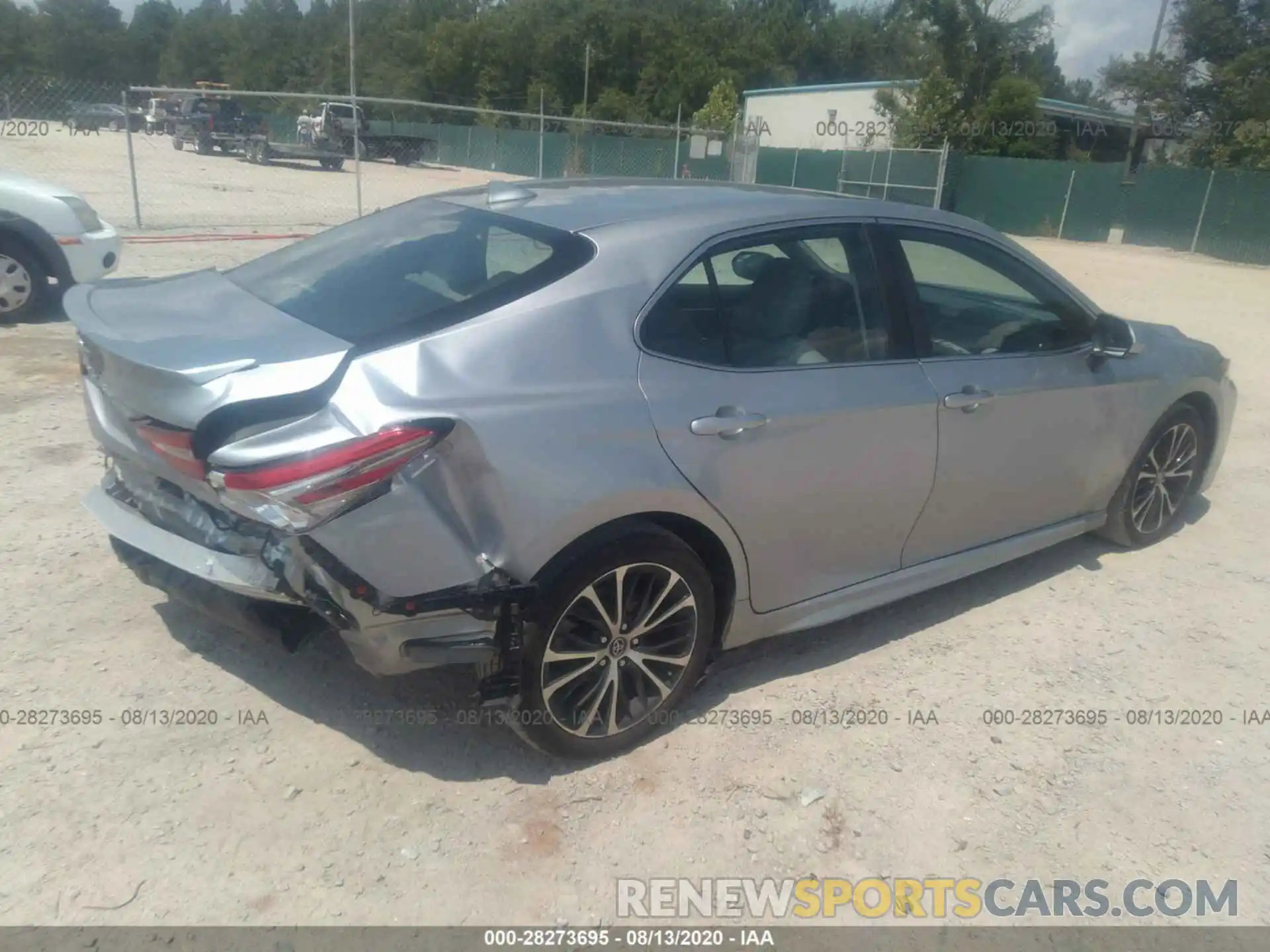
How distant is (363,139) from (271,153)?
3943 millimetres

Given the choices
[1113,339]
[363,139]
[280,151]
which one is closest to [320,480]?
[1113,339]

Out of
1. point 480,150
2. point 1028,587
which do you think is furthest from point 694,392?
point 480,150

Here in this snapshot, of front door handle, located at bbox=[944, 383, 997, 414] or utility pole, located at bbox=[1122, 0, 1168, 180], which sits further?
utility pole, located at bbox=[1122, 0, 1168, 180]

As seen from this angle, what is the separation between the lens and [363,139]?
36.4 m

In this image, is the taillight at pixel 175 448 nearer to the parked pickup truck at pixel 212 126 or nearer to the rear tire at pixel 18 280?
the rear tire at pixel 18 280

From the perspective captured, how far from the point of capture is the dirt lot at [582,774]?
263cm

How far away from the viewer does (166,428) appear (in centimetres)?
272

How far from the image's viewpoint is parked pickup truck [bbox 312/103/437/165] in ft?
113

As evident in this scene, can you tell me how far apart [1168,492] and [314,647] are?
4.11 meters

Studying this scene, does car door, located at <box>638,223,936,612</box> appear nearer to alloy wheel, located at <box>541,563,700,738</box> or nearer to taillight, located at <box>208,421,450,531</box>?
alloy wheel, located at <box>541,563,700,738</box>

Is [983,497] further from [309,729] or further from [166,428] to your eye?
[166,428]

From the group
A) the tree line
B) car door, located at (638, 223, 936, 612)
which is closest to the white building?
the tree line

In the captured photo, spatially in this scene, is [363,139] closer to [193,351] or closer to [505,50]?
[505,50]

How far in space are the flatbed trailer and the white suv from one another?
25223mm
